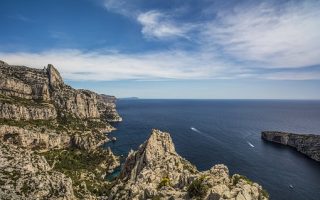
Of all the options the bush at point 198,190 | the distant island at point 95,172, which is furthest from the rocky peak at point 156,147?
the bush at point 198,190

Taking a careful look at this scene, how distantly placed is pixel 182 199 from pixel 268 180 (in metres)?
113

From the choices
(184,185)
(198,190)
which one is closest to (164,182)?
(184,185)

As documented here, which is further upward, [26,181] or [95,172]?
[26,181]

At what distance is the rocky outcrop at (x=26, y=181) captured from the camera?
76438 millimetres

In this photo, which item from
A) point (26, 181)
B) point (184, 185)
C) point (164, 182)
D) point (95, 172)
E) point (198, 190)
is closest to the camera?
point (198, 190)

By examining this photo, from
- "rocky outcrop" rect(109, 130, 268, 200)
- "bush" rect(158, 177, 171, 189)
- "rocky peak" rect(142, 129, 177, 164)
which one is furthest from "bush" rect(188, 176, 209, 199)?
"rocky peak" rect(142, 129, 177, 164)

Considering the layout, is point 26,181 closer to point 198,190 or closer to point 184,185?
point 184,185

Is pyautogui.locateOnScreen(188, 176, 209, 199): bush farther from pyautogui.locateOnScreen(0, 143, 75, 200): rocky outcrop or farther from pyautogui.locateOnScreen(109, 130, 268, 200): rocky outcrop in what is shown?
pyautogui.locateOnScreen(0, 143, 75, 200): rocky outcrop

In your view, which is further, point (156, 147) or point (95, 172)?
point (95, 172)

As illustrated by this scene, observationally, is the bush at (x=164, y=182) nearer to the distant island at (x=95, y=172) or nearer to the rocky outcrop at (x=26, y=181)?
the distant island at (x=95, y=172)

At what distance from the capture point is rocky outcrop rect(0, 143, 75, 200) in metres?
76.4

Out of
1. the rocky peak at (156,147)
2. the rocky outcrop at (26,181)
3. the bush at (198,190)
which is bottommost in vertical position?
the rocky outcrop at (26,181)

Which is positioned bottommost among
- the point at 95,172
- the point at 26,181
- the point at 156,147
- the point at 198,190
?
the point at 95,172

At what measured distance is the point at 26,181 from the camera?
8188 cm
